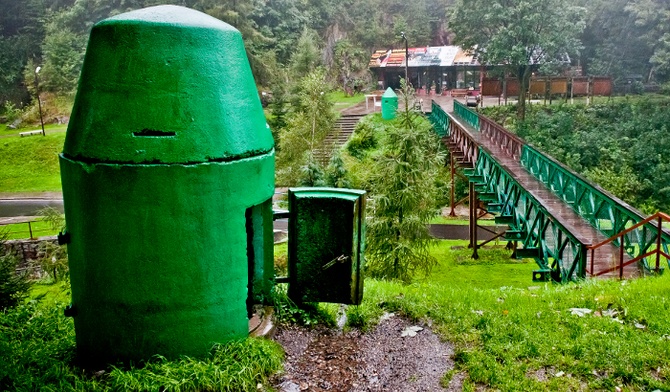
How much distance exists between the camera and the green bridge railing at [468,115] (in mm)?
24597

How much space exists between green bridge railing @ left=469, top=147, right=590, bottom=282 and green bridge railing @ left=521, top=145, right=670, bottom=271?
71 centimetres

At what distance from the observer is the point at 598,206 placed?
1054 cm

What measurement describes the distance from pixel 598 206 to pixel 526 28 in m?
A: 21.8

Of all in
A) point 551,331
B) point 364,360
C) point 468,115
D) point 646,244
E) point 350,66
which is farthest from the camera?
point 350,66

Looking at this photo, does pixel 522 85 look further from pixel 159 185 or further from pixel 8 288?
pixel 159 185

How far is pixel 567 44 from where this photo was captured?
3031cm

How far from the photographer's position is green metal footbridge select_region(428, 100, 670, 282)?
8.73 meters

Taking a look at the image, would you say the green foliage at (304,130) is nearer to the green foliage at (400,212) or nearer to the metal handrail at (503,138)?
the metal handrail at (503,138)

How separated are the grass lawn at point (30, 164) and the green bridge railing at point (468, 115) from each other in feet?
68.7

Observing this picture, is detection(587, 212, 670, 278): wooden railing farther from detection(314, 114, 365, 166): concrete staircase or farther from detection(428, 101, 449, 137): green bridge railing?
detection(314, 114, 365, 166): concrete staircase

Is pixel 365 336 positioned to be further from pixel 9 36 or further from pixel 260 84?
pixel 9 36

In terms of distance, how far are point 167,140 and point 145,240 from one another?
0.74m

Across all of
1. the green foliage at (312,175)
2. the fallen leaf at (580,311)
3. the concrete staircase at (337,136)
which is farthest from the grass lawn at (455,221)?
the fallen leaf at (580,311)

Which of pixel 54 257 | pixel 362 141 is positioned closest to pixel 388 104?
pixel 362 141
